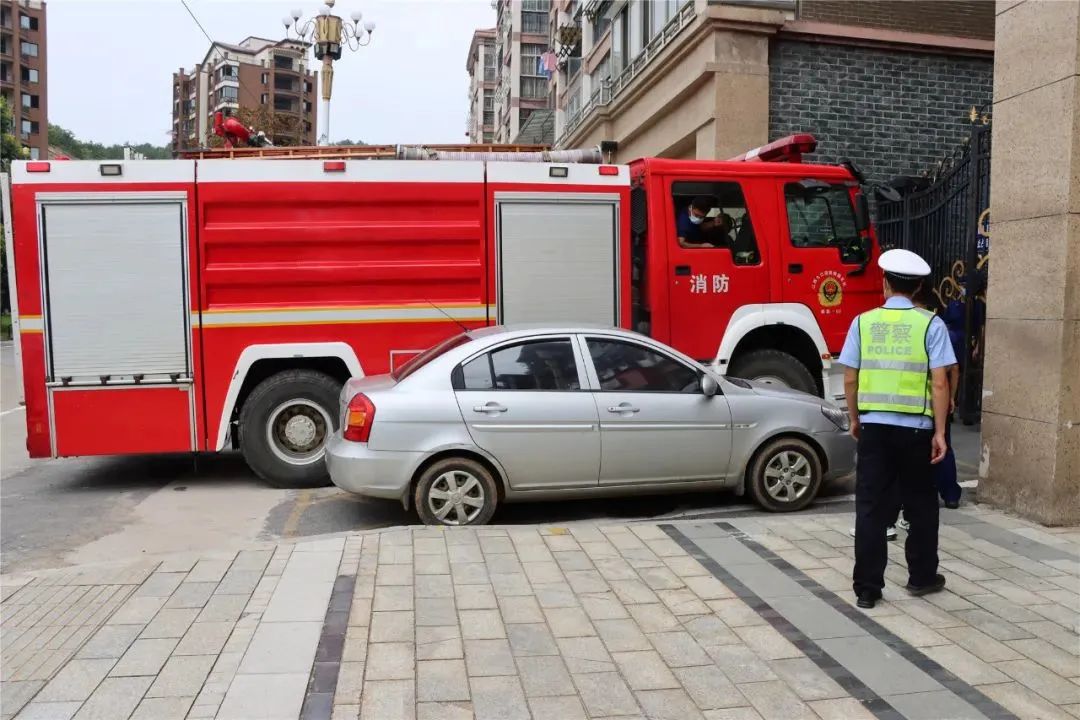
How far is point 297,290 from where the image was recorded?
7535 millimetres

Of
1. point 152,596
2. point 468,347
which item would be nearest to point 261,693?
point 152,596

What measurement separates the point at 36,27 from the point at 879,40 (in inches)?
3938

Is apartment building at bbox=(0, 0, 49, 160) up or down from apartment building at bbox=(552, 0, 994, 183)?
up

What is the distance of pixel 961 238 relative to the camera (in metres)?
10.2

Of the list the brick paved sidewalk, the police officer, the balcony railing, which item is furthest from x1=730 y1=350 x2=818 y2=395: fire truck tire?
the balcony railing

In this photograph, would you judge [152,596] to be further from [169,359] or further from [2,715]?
[169,359]

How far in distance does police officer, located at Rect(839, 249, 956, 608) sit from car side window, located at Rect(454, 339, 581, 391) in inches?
87.5

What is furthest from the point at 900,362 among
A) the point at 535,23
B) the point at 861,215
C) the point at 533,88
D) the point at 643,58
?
the point at 535,23

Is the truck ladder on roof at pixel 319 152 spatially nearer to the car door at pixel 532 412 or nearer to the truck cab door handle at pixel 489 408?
the car door at pixel 532 412

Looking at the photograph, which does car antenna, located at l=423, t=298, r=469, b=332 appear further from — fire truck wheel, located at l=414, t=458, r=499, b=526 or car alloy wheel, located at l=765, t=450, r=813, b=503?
car alloy wheel, located at l=765, t=450, r=813, b=503

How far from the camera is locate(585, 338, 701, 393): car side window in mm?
6309

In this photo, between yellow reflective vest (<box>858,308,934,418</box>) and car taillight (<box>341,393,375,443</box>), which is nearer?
yellow reflective vest (<box>858,308,934,418</box>)

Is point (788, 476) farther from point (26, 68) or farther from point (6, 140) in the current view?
point (26, 68)

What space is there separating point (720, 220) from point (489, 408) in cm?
331
